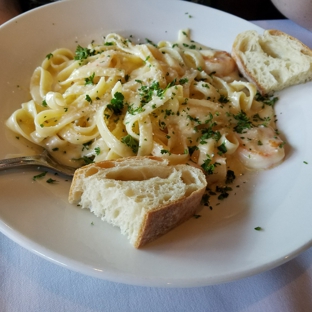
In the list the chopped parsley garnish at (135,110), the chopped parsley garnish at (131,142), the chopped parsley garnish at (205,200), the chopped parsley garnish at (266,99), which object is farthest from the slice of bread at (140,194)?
the chopped parsley garnish at (266,99)

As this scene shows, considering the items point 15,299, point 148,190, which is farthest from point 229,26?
point 15,299

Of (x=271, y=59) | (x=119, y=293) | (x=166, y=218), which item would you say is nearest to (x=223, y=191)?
(x=166, y=218)

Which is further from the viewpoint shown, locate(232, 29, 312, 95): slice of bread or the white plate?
locate(232, 29, 312, 95): slice of bread

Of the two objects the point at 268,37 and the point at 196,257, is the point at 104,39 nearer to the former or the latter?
the point at 268,37

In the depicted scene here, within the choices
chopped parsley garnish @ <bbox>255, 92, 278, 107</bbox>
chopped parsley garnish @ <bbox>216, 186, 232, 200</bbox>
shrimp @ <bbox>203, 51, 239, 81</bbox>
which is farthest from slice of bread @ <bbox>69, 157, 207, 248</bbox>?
shrimp @ <bbox>203, 51, 239, 81</bbox>

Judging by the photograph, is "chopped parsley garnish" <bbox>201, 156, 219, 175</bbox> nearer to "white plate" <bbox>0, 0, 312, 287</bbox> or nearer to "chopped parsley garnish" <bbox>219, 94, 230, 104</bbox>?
"white plate" <bbox>0, 0, 312, 287</bbox>

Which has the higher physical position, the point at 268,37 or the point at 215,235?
the point at 268,37
